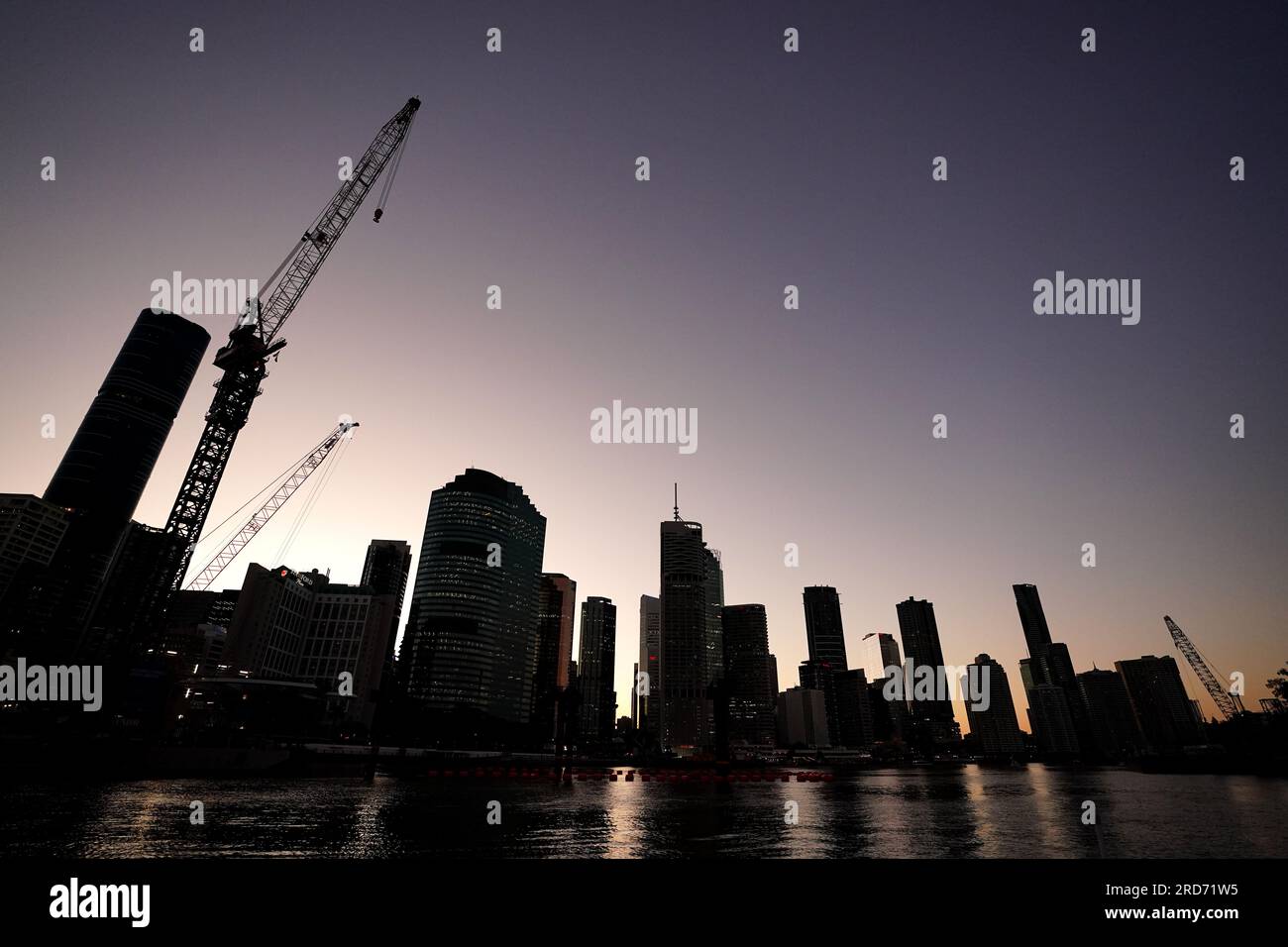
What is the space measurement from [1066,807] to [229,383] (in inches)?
5189

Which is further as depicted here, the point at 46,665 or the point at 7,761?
the point at 46,665

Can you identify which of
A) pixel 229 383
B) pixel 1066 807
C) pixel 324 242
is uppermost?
pixel 324 242
